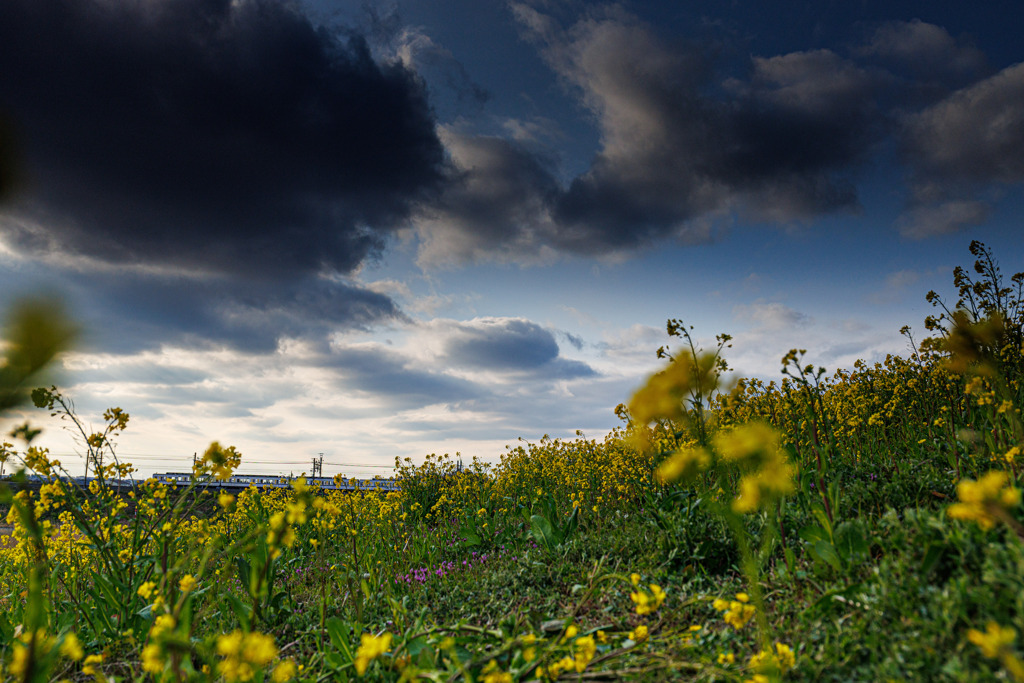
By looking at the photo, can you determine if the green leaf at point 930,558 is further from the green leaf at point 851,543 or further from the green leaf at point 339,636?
the green leaf at point 339,636

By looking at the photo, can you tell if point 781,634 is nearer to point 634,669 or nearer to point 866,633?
point 866,633

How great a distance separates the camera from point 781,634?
2006mm

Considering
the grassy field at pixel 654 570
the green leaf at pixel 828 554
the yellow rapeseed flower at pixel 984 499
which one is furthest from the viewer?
the green leaf at pixel 828 554

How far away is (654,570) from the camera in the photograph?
281cm

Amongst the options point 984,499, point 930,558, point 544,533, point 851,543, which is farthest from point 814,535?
point 544,533

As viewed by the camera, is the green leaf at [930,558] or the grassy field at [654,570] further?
the green leaf at [930,558]

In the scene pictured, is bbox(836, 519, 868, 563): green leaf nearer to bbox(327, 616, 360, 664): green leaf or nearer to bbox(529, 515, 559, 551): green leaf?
bbox(529, 515, 559, 551): green leaf

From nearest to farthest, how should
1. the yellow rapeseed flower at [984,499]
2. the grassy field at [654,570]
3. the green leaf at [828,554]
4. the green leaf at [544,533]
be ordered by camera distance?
1. the yellow rapeseed flower at [984,499]
2. the grassy field at [654,570]
3. the green leaf at [828,554]
4. the green leaf at [544,533]

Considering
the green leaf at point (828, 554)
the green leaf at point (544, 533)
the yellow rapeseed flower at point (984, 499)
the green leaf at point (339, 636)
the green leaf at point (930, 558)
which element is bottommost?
the green leaf at point (339, 636)

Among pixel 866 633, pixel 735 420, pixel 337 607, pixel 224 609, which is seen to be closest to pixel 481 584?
pixel 337 607

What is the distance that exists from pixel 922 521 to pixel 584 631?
4.71 ft

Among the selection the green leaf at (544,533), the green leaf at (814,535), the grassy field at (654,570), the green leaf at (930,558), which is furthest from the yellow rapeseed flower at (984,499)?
the green leaf at (544,533)

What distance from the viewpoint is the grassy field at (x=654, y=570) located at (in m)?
1.56

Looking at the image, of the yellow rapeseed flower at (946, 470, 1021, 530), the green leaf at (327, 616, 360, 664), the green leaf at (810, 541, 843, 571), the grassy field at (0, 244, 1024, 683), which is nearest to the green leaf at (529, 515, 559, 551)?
the grassy field at (0, 244, 1024, 683)
